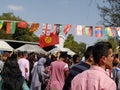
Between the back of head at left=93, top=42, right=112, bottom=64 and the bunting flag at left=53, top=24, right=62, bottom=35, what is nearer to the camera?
the back of head at left=93, top=42, right=112, bottom=64

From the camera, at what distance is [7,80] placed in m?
6.48

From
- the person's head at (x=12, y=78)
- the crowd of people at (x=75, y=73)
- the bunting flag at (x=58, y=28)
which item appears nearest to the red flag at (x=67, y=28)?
the bunting flag at (x=58, y=28)

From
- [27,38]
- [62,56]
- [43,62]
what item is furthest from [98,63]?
[27,38]

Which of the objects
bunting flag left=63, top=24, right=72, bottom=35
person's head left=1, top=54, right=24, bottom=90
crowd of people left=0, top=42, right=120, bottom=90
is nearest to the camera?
crowd of people left=0, top=42, right=120, bottom=90

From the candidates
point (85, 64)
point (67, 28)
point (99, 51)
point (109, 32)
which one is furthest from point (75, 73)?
point (67, 28)

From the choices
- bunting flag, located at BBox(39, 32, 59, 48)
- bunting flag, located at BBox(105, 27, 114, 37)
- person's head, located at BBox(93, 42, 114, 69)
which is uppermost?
person's head, located at BBox(93, 42, 114, 69)

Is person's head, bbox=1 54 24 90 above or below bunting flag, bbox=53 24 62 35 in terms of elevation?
above

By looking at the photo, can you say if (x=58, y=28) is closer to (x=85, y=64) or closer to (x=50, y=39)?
(x=50, y=39)

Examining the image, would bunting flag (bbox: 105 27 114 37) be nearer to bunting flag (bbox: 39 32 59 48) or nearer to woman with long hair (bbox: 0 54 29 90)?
bunting flag (bbox: 39 32 59 48)

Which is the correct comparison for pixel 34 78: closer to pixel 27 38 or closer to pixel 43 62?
pixel 43 62

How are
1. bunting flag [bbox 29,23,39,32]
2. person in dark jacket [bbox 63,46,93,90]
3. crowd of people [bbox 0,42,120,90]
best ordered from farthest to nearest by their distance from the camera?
bunting flag [bbox 29,23,39,32]
person in dark jacket [bbox 63,46,93,90]
crowd of people [bbox 0,42,120,90]

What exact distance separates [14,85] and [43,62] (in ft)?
22.9

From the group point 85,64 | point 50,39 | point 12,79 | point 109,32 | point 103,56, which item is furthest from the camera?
point 50,39

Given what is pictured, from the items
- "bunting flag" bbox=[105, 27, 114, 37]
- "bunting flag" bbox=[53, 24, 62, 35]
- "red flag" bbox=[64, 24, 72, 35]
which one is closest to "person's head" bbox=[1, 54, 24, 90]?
"bunting flag" bbox=[105, 27, 114, 37]
